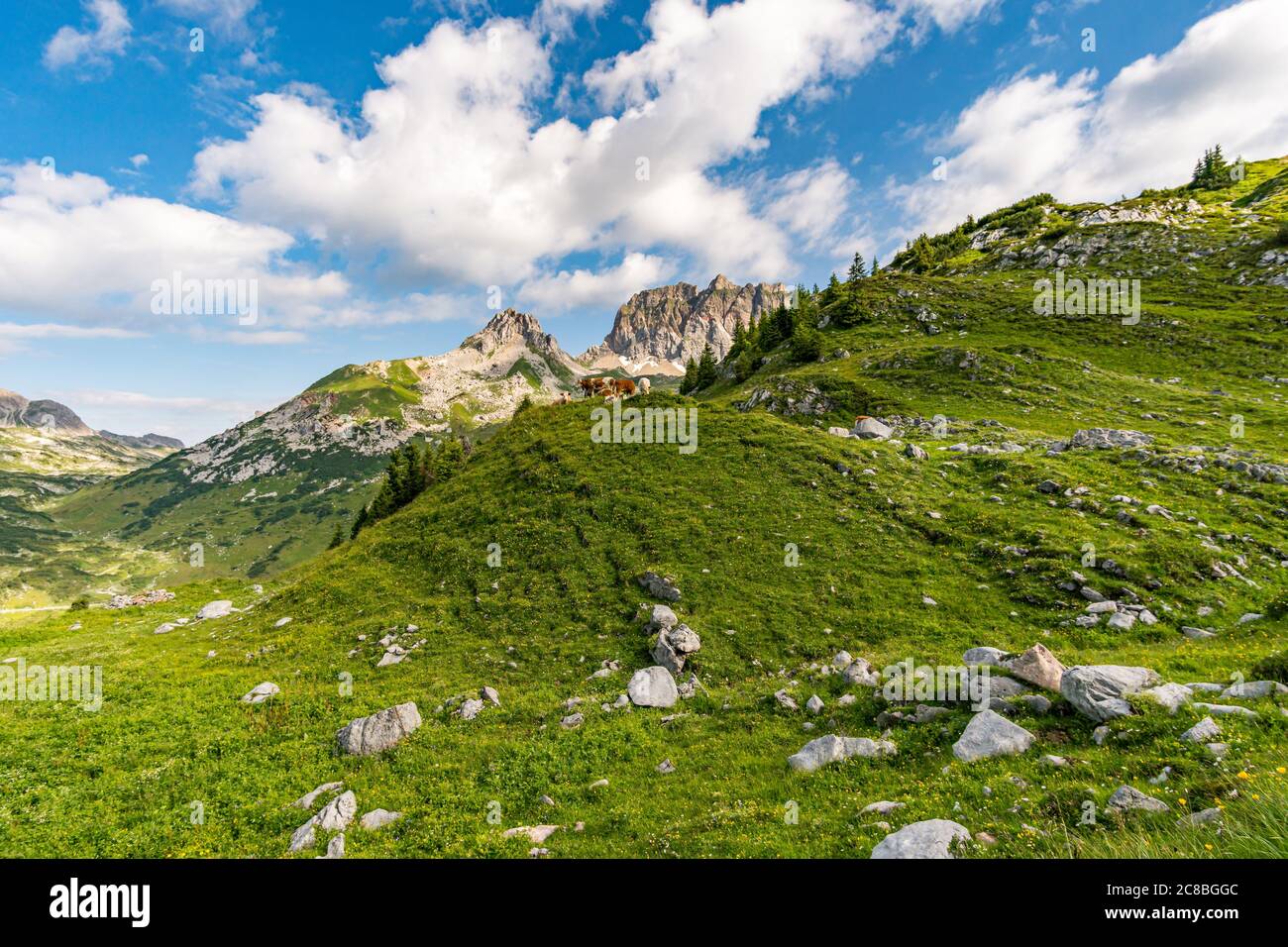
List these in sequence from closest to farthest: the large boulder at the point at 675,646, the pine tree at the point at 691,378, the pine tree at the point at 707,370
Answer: the large boulder at the point at 675,646 → the pine tree at the point at 707,370 → the pine tree at the point at 691,378

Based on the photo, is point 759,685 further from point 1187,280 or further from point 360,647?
point 1187,280

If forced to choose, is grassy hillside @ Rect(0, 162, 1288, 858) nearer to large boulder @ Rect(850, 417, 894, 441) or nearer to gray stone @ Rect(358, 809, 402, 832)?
gray stone @ Rect(358, 809, 402, 832)

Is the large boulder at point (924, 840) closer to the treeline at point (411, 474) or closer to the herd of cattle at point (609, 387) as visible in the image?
the herd of cattle at point (609, 387)

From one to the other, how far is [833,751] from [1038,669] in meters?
5.87

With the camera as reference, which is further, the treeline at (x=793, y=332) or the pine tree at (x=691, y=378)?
the pine tree at (x=691, y=378)

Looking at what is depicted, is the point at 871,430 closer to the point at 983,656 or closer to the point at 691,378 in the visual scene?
the point at 983,656

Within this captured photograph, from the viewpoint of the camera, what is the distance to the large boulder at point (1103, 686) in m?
9.84

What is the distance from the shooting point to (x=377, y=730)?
591 inches

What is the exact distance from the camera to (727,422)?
3612 centimetres

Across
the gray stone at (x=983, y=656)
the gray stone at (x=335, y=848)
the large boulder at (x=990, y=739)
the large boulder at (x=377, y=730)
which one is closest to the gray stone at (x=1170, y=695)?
the large boulder at (x=990, y=739)

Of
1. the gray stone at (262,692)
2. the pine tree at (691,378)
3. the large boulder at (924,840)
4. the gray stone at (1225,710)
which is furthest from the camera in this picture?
the pine tree at (691,378)

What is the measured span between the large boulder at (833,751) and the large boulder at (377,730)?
1181 centimetres
